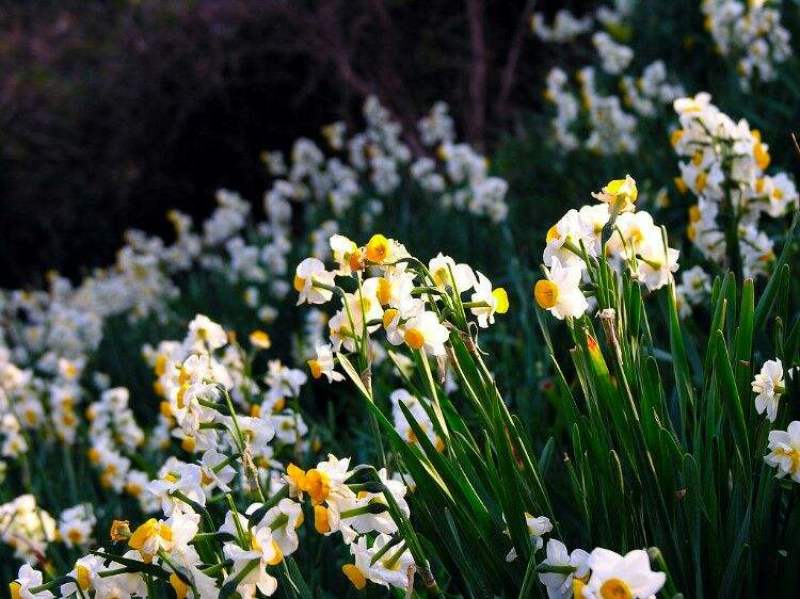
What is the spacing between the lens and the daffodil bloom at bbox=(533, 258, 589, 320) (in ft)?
3.95

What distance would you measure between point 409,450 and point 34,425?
2.19 metres

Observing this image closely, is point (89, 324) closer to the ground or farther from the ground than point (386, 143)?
closer to the ground

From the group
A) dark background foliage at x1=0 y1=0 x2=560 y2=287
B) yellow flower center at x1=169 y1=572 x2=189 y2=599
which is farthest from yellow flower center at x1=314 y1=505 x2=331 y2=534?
dark background foliage at x1=0 y1=0 x2=560 y2=287

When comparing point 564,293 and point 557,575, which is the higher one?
point 564,293

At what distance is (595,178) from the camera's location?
3.87 m

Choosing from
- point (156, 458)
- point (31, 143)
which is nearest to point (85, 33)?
point (31, 143)

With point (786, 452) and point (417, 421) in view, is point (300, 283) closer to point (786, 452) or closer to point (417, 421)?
point (417, 421)

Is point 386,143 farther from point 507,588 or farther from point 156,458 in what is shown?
point 507,588

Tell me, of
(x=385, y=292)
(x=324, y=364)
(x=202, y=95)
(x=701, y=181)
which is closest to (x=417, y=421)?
(x=324, y=364)

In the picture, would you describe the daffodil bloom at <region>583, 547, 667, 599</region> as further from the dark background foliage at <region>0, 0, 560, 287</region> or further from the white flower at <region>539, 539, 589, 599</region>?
the dark background foliage at <region>0, 0, 560, 287</region>

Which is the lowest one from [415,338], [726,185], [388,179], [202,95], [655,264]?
[415,338]

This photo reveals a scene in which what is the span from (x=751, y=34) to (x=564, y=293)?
2819 millimetres

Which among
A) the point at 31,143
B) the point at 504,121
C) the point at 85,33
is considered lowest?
the point at 504,121

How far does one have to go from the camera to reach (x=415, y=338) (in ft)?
3.90
